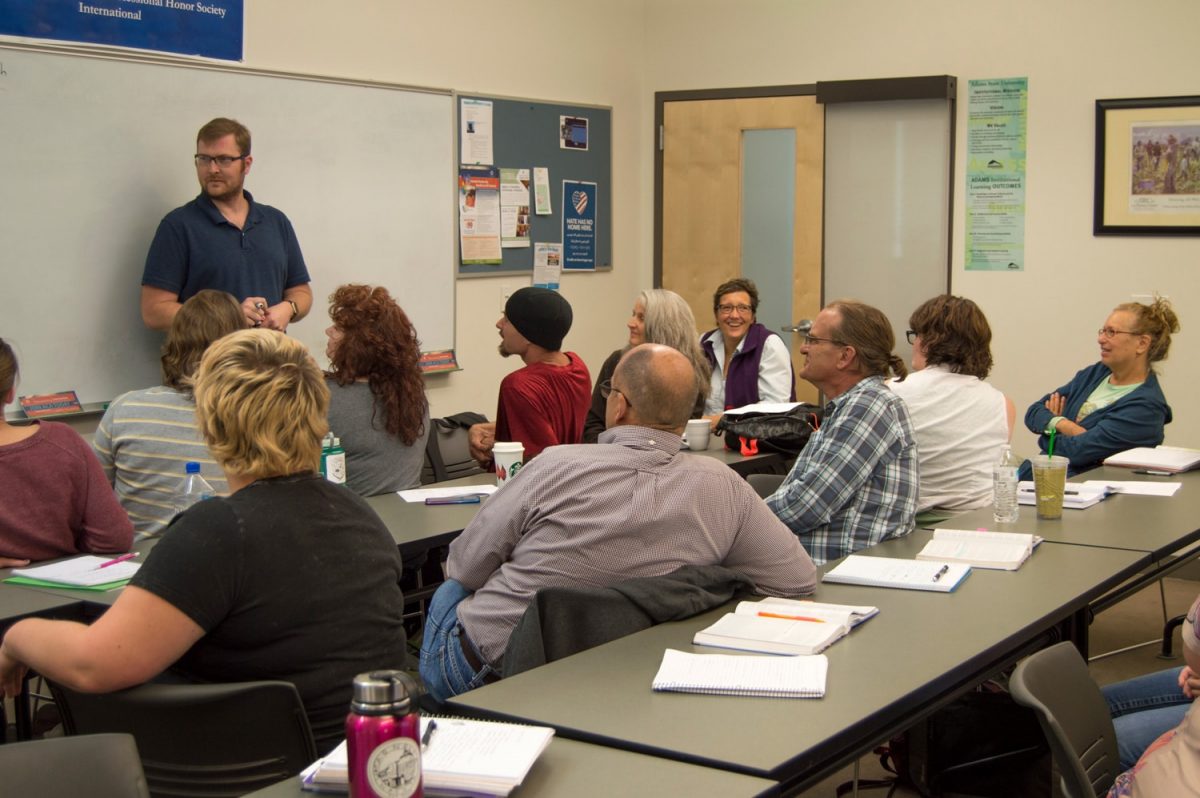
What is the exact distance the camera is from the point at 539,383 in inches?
168

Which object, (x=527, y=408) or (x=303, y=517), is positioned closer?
(x=303, y=517)

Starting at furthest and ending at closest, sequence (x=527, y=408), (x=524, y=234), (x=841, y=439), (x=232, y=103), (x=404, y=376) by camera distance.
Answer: (x=524, y=234) → (x=232, y=103) → (x=527, y=408) → (x=404, y=376) → (x=841, y=439)

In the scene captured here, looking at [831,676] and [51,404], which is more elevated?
[51,404]

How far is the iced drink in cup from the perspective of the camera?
135 inches

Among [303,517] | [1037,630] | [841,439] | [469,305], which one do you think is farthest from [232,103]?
[1037,630]

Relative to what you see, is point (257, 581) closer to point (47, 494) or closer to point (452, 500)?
point (47, 494)

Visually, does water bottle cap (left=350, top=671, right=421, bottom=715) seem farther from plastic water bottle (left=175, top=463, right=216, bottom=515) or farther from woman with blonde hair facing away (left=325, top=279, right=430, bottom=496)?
woman with blonde hair facing away (left=325, top=279, right=430, bottom=496)

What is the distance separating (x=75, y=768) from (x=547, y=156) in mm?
5501

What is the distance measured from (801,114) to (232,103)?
127 inches

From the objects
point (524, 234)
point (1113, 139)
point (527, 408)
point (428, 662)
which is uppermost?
point (1113, 139)

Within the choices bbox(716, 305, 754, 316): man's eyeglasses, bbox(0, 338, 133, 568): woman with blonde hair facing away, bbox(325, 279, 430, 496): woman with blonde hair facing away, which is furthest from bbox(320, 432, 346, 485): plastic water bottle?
bbox(716, 305, 754, 316): man's eyeglasses

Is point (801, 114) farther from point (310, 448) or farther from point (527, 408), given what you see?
point (310, 448)

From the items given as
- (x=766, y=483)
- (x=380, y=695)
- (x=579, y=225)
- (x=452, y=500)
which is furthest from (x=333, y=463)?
(x=579, y=225)

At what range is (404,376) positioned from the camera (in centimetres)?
394
